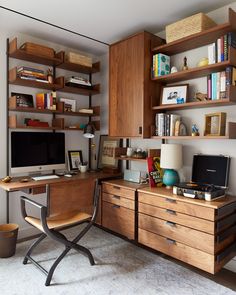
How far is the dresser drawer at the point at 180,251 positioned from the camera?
1971 millimetres

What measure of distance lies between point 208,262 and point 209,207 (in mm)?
448

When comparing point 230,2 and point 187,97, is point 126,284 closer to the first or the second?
point 187,97

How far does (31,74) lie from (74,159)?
125cm

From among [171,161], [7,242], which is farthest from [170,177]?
[7,242]

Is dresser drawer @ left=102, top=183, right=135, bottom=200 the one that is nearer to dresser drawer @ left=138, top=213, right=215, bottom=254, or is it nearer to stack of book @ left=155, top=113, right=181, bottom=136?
dresser drawer @ left=138, top=213, right=215, bottom=254

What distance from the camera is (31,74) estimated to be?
2.83 metres

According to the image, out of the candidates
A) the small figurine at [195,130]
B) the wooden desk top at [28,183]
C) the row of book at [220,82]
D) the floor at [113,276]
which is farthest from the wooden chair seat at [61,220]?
the row of book at [220,82]

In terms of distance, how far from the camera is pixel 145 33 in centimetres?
261

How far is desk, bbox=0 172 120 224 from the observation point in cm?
244

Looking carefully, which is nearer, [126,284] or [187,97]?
[126,284]

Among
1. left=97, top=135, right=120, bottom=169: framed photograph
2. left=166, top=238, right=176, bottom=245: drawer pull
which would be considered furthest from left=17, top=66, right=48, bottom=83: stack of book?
left=166, top=238, right=176, bottom=245: drawer pull

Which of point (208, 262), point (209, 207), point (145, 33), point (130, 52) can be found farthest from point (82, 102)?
point (208, 262)

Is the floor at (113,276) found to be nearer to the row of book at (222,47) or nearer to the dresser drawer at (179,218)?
the dresser drawer at (179,218)

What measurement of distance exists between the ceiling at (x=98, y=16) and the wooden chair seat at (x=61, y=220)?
80.3 inches
